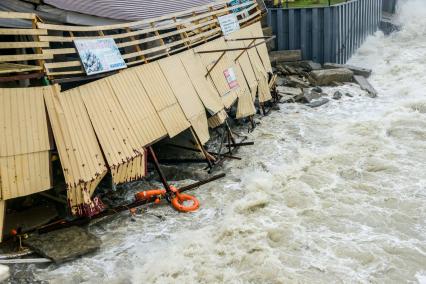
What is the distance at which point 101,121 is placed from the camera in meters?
7.78

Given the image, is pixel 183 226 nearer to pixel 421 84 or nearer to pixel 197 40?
pixel 197 40

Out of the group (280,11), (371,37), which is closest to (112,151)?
(280,11)

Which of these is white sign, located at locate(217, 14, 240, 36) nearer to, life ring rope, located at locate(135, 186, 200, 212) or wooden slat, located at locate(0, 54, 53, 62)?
life ring rope, located at locate(135, 186, 200, 212)

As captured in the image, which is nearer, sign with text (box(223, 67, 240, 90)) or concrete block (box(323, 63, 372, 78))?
sign with text (box(223, 67, 240, 90))

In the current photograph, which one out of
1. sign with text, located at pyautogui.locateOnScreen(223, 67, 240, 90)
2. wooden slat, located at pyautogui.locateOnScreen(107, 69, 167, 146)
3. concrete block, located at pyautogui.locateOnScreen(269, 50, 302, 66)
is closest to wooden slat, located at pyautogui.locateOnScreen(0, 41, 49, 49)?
wooden slat, located at pyautogui.locateOnScreen(107, 69, 167, 146)

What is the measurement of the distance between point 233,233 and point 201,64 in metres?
5.37

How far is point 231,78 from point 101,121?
5286 millimetres

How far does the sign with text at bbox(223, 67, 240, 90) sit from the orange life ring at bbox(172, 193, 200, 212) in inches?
175

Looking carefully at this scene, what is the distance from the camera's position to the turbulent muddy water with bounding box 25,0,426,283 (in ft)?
21.0

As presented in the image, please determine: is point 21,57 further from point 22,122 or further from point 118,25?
point 118,25

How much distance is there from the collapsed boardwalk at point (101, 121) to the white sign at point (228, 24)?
178cm

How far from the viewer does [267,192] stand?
8773 millimetres

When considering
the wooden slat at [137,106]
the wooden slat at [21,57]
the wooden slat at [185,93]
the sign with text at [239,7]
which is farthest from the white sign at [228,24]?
the wooden slat at [21,57]

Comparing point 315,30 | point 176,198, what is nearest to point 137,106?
point 176,198
